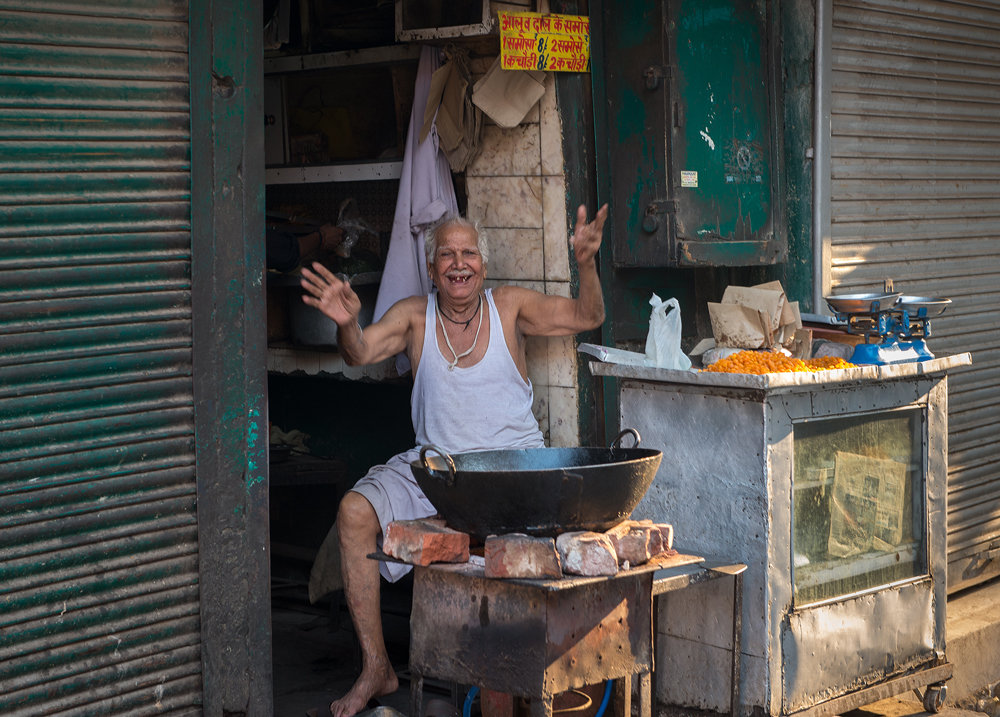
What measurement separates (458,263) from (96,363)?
1.59 meters

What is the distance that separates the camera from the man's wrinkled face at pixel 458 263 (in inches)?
172

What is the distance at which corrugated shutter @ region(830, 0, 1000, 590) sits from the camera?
5.11 m

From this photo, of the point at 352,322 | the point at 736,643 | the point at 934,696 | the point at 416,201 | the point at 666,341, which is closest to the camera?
the point at 736,643

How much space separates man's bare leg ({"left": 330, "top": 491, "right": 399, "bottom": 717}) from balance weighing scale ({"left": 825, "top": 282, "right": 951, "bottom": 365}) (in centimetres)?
190

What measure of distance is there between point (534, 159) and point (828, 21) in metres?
1.50

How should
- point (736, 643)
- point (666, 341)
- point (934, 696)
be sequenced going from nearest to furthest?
point (736, 643), point (666, 341), point (934, 696)

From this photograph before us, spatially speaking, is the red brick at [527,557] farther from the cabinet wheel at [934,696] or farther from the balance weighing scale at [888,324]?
the cabinet wheel at [934,696]

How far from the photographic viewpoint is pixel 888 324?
4.05 m

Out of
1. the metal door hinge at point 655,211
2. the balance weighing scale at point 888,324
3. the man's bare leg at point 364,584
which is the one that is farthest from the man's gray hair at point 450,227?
the balance weighing scale at point 888,324

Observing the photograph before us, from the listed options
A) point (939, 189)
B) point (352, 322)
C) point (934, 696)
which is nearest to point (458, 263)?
point (352, 322)

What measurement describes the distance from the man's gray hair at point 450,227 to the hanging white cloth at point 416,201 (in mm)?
287

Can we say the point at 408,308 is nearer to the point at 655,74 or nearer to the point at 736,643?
the point at 655,74

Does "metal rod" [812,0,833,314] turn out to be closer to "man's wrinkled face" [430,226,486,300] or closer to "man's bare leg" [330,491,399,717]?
"man's wrinkled face" [430,226,486,300]

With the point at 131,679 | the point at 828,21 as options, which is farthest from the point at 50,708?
the point at 828,21
